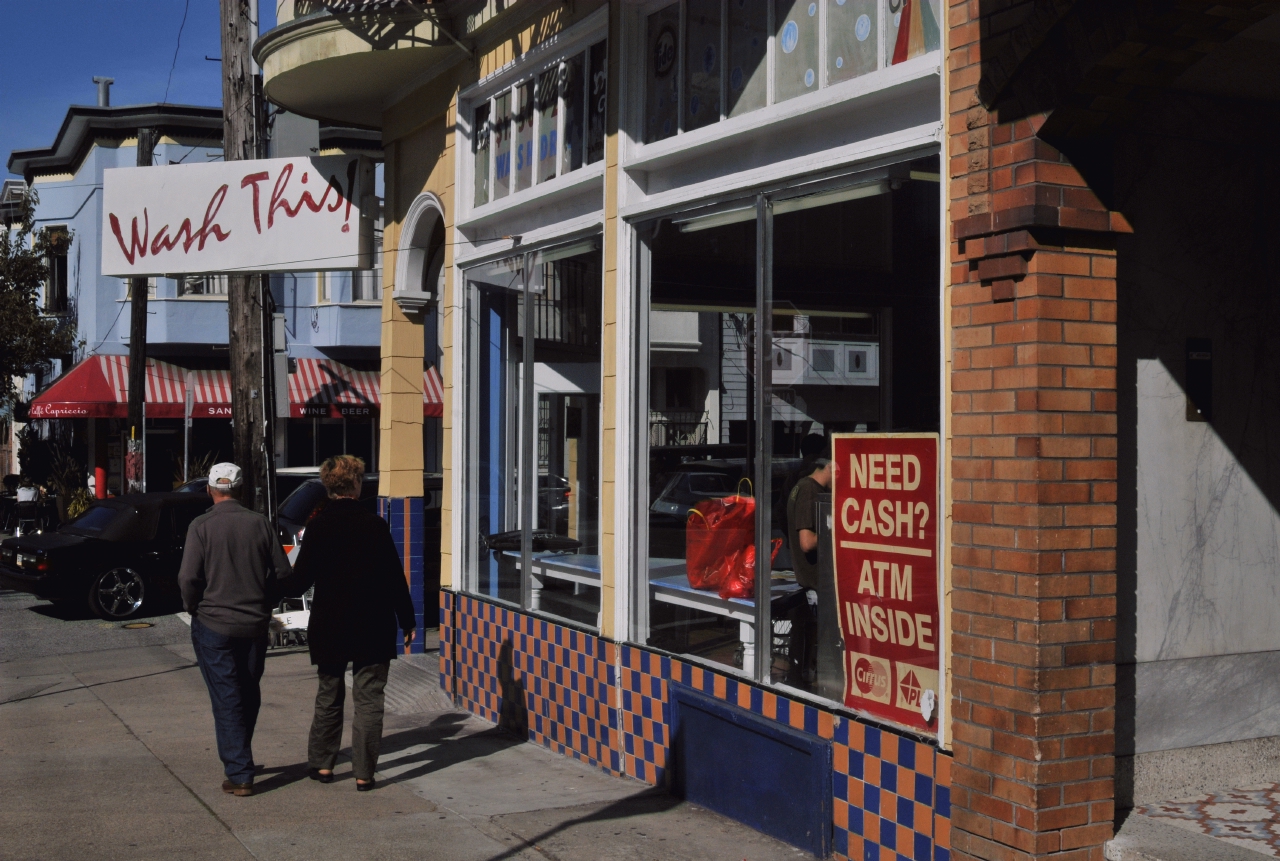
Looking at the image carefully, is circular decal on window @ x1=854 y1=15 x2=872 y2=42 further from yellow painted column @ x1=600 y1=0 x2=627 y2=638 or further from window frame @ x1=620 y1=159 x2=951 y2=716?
yellow painted column @ x1=600 y1=0 x2=627 y2=638

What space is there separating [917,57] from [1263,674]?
2.81 m

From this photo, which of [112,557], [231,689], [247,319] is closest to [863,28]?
[231,689]

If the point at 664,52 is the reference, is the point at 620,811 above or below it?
below

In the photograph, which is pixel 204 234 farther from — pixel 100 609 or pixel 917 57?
pixel 917 57

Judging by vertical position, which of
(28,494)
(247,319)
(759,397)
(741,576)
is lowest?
(28,494)

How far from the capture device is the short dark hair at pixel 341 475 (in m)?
7.16

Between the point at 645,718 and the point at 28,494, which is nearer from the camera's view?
the point at 645,718

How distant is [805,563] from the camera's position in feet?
19.4

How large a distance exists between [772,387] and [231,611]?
311cm

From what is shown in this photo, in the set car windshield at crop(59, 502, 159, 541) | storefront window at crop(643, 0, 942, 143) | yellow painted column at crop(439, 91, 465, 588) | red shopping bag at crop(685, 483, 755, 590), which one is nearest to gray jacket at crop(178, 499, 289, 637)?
red shopping bag at crop(685, 483, 755, 590)

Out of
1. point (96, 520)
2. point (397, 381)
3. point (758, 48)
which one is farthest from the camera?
point (96, 520)

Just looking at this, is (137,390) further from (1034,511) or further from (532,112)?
(1034,511)

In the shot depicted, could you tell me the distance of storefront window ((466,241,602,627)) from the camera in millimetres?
7973

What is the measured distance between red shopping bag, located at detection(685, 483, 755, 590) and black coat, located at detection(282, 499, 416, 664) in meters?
1.56
